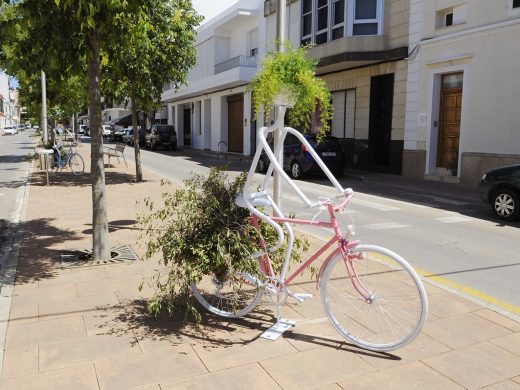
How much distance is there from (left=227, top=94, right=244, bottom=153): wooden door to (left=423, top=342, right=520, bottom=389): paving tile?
27057 millimetres

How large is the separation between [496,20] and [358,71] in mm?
6429

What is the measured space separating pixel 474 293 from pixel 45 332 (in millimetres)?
4071

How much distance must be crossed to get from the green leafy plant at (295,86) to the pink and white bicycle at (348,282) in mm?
264

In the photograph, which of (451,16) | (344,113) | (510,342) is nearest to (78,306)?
(510,342)

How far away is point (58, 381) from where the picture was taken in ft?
10.9

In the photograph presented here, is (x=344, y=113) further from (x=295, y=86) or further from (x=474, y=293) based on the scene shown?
(x=295, y=86)

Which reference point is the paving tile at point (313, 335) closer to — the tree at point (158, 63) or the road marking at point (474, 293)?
the road marking at point (474, 293)

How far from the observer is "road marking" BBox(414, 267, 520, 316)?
189 inches

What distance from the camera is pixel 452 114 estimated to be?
15641mm

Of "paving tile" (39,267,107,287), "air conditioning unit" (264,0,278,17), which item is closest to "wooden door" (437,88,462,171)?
"paving tile" (39,267,107,287)

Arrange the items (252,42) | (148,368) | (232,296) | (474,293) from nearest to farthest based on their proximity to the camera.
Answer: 1. (148,368)
2. (232,296)
3. (474,293)
4. (252,42)

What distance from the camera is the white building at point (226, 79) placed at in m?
27.8

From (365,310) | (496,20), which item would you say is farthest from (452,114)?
(365,310)

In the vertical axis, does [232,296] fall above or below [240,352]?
above
